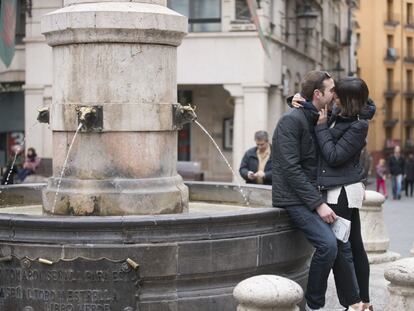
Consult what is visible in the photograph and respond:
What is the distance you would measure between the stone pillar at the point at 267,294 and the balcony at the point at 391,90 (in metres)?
65.8

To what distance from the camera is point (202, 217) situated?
6.53 metres

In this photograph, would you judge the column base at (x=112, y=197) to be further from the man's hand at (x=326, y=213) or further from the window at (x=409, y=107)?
the window at (x=409, y=107)

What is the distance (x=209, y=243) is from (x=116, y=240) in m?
0.69

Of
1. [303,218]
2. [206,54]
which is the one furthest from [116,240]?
[206,54]

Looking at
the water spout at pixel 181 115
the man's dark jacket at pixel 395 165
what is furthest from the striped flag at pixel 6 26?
the man's dark jacket at pixel 395 165

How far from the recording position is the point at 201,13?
2834 cm

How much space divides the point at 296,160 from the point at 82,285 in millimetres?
1871

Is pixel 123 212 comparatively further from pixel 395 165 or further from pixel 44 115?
pixel 395 165

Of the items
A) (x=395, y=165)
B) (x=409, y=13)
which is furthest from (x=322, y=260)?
(x=409, y=13)

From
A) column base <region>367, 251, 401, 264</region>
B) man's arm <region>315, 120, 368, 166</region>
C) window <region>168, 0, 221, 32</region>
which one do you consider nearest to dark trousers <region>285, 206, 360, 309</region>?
man's arm <region>315, 120, 368, 166</region>

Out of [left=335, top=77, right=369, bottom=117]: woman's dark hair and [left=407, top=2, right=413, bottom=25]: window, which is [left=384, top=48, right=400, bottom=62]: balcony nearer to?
[left=407, top=2, right=413, bottom=25]: window

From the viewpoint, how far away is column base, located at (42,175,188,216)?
24.7 feet

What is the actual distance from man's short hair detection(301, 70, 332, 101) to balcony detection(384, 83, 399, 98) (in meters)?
64.0

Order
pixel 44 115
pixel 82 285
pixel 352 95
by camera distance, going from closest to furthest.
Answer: pixel 82 285
pixel 352 95
pixel 44 115
